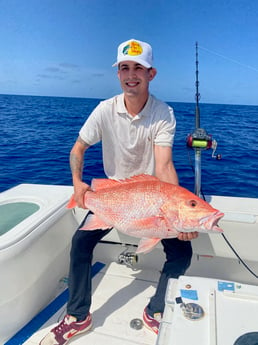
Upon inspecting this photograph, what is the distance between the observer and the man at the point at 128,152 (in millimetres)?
2314

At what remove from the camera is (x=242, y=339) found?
4.42 feet

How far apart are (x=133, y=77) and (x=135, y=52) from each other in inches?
7.4

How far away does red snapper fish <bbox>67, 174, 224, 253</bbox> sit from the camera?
177 centimetres

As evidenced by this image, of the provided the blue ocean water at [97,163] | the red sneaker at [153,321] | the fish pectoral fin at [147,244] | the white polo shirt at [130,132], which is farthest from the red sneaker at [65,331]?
the blue ocean water at [97,163]

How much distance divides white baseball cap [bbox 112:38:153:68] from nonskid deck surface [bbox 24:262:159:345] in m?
2.11

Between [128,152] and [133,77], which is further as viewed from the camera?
[128,152]

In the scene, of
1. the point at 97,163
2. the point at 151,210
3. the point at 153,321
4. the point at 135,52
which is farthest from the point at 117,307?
the point at 97,163

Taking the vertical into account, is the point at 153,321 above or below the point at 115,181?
below

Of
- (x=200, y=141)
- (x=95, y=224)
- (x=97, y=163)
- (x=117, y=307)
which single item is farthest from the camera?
(x=97, y=163)

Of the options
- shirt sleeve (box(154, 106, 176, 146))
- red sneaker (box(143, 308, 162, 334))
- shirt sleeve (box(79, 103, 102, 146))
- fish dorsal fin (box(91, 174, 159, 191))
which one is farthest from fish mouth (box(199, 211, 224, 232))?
shirt sleeve (box(79, 103, 102, 146))

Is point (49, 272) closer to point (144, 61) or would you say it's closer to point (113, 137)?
point (113, 137)

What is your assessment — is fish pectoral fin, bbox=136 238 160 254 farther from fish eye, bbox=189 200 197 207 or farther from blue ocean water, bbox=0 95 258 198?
blue ocean water, bbox=0 95 258 198

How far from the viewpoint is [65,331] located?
7.38 feet

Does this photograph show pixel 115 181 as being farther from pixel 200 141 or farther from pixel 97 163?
pixel 97 163
